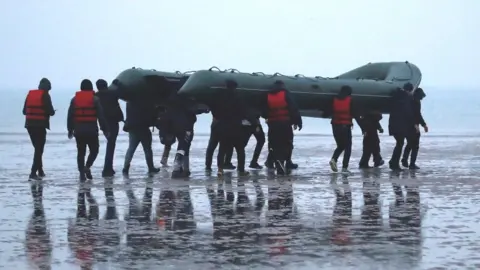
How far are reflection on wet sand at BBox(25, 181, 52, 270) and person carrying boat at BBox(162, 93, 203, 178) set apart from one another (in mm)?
4376

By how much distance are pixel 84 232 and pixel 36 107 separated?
7.11m

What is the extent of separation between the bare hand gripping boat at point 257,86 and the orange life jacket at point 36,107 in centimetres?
149

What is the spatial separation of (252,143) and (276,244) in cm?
2188

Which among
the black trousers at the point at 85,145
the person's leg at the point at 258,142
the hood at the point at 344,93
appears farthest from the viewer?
the person's leg at the point at 258,142

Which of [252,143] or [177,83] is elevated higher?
[177,83]

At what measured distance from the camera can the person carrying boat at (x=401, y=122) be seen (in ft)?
61.6

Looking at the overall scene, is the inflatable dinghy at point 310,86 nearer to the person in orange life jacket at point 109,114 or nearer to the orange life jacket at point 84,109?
the person in orange life jacket at point 109,114

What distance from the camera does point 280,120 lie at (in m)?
17.4

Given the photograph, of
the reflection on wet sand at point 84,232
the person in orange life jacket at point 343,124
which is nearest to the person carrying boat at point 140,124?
the person in orange life jacket at point 343,124

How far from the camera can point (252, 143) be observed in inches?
1230

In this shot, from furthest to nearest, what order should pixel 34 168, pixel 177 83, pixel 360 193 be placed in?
pixel 177 83
pixel 34 168
pixel 360 193

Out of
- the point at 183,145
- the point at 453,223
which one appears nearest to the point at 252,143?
the point at 183,145

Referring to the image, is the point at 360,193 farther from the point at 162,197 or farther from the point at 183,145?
the point at 183,145

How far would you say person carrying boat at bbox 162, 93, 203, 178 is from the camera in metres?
17.0
